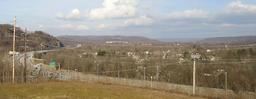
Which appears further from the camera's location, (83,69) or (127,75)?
(83,69)

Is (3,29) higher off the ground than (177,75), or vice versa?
(3,29)

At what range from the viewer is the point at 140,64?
4472 centimetres

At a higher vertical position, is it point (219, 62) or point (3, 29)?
point (3, 29)

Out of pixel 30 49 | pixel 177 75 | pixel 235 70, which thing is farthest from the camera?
pixel 30 49

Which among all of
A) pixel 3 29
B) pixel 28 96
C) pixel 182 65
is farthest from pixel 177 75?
pixel 3 29

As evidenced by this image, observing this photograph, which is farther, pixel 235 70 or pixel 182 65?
pixel 182 65

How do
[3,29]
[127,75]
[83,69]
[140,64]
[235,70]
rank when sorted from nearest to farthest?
1. [235,70]
2. [127,75]
3. [140,64]
4. [83,69]
5. [3,29]

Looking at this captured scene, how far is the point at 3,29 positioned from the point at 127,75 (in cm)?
2205

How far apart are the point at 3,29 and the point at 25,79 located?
28243mm

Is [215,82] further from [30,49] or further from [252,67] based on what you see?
[30,49]

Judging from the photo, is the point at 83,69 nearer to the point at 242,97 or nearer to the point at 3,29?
the point at 3,29

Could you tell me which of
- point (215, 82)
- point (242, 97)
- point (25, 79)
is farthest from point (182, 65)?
point (242, 97)

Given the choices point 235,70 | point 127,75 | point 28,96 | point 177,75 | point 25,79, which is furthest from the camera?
point 127,75

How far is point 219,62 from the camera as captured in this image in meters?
36.4
